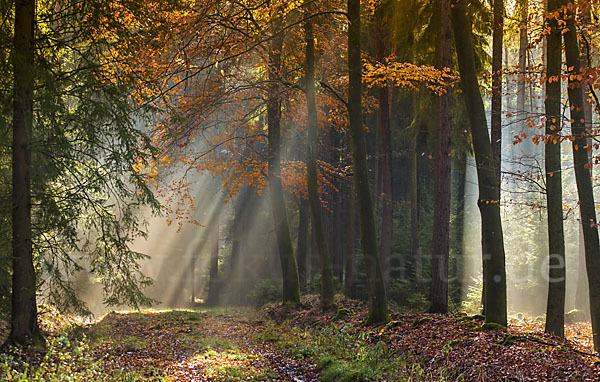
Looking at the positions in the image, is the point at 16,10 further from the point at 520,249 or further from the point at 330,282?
the point at 520,249

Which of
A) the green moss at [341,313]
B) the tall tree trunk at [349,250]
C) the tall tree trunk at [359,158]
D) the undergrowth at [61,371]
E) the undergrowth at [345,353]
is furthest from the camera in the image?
the tall tree trunk at [349,250]

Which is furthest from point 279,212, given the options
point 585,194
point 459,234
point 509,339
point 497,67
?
point 459,234

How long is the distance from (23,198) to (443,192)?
919 cm

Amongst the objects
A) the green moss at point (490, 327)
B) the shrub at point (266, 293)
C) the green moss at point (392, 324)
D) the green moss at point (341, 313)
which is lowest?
the shrub at point (266, 293)

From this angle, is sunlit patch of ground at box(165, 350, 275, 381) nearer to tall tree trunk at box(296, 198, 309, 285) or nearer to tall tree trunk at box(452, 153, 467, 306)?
tall tree trunk at box(296, 198, 309, 285)

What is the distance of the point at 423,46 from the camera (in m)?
14.6

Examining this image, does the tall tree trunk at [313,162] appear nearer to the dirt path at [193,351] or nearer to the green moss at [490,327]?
the dirt path at [193,351]

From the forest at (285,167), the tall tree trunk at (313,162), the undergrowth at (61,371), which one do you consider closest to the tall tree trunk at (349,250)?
the forest at (285,167)

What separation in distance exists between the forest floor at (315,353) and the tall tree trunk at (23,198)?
703 mm

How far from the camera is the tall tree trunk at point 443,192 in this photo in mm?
12602

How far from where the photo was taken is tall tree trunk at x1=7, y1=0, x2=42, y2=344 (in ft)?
30.0

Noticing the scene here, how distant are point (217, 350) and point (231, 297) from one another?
2098 centimetres

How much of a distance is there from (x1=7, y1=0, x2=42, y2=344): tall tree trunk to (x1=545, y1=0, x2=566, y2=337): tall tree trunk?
9298 mm

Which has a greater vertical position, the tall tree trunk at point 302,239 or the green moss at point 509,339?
the tall tree trunk at point 302,239
